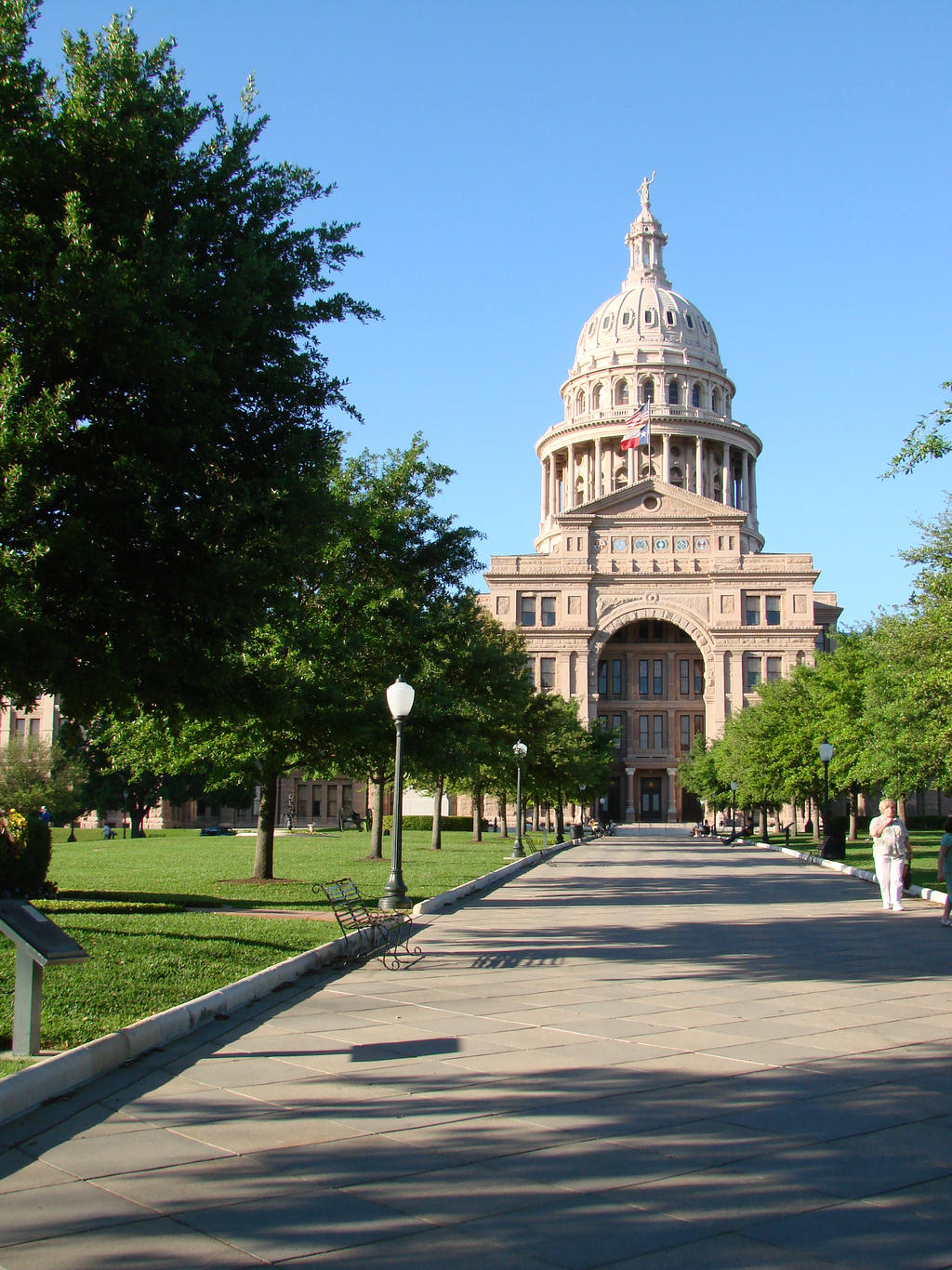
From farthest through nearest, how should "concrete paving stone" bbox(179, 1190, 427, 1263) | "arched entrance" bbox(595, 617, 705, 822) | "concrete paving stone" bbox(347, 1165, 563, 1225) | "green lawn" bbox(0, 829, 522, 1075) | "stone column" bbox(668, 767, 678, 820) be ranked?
A: "arched entrance" bbox(595, 617, 705, 822) → "stone column" bbox(668, 767, 678, 820) → "green lawn" bbox(0, 829, 522, 1075) → "concrete paving stone" bbox(347, 1165, 563, 1225) → "concrete paving stone" bbox(179, 1190, 427, 1263)

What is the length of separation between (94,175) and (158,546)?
3.66m

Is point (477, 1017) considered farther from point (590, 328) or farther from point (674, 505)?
point (590, 328)

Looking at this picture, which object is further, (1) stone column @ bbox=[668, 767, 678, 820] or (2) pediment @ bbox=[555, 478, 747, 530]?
(1) stone column @ bbox=[668, 767, 678, 820]

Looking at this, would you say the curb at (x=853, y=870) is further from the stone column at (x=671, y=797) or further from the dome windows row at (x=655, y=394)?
the dome windows row at (x=655, y=394)

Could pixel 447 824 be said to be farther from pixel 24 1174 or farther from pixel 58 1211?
pixel 58 1211

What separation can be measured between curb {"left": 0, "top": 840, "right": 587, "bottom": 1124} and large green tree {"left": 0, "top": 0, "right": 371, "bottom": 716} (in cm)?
327

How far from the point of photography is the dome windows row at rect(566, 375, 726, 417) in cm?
11856

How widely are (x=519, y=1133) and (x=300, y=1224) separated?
1712mm

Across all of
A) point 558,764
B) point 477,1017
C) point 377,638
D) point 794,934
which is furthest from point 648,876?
point 477,1017

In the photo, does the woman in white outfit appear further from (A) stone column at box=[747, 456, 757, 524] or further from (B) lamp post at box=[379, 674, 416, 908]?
(A) stone column at box=[747, 456, 757, 524]

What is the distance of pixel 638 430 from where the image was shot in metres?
107

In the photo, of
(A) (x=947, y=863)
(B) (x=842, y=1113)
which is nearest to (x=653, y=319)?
(A) (x=947, y=863)

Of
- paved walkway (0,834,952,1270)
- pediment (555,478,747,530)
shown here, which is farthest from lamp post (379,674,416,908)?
pediment (555,478,747,530)

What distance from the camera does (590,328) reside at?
12712 cm
